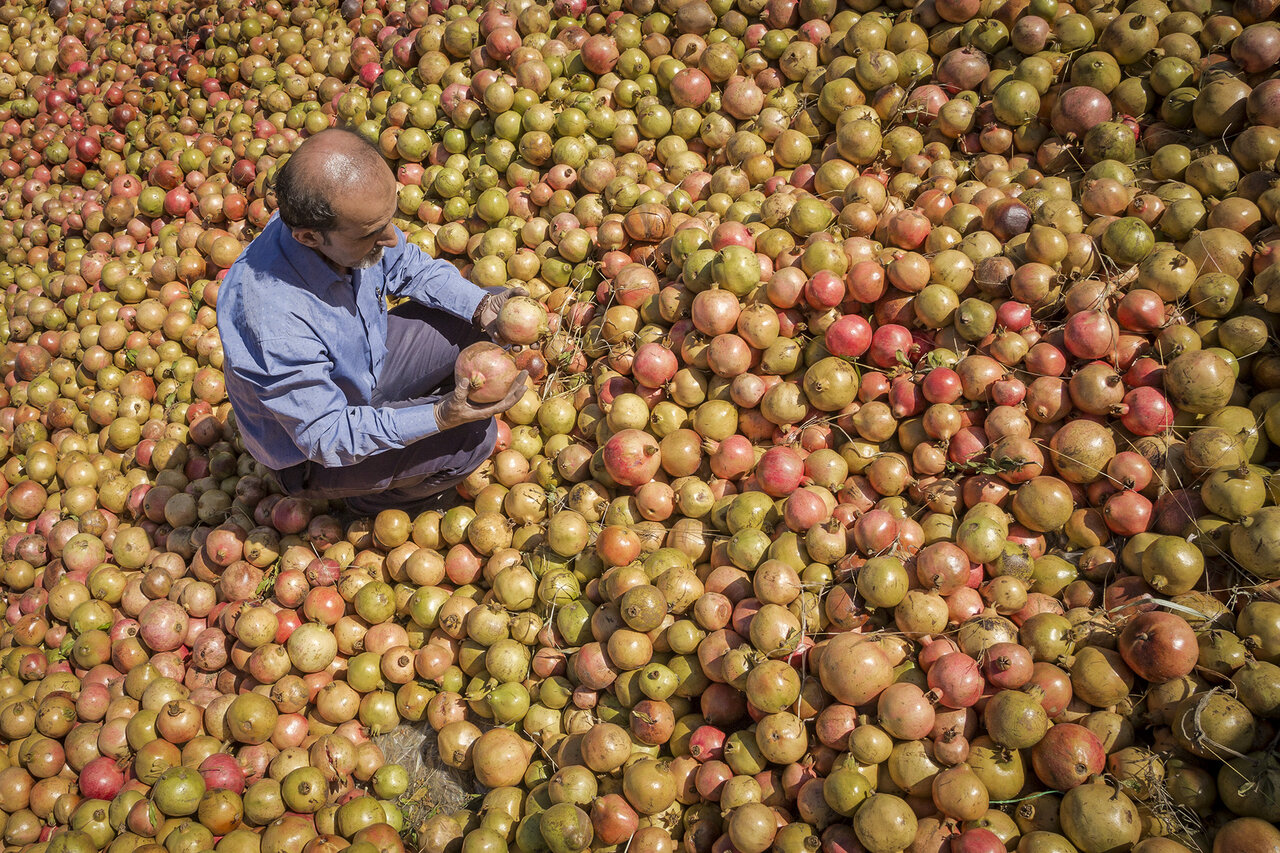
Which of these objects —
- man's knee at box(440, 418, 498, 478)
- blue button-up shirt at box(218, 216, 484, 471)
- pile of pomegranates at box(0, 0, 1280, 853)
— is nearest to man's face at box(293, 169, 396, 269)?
blue button-up shirt at box(218, 216, 484, 471)

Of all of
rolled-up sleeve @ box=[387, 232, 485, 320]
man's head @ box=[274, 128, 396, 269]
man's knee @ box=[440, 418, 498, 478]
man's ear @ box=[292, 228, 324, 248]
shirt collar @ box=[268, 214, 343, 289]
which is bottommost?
man's knee @ box=[440, 418, 498, 478]

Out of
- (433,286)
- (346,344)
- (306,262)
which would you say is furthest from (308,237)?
(433,286)

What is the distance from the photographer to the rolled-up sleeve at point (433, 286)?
15.3 feet

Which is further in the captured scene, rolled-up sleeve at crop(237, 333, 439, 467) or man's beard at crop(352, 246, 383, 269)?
man's beard at crop(352, 246, 383, 269)

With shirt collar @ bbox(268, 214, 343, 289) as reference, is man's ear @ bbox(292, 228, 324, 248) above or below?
above

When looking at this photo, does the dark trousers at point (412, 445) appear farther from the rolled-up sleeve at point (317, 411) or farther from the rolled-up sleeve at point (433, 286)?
the rolled-up sleeve at point (317, 411)

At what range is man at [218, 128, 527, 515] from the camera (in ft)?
10.8

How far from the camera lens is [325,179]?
317 cm

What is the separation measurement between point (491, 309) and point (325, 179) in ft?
5.25

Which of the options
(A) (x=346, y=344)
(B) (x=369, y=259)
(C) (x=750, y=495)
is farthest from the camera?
(C) (x=750, y=495)

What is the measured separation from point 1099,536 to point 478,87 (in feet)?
19.7

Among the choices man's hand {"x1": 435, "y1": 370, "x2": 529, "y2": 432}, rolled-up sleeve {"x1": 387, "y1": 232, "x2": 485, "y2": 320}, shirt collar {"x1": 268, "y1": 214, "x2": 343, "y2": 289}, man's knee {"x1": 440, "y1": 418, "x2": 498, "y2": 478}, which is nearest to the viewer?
shirt collar {"x1": 268, "y1": 214, "x2": 343, "y2": 289}

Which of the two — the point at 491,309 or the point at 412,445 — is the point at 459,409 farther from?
the point at 491,309

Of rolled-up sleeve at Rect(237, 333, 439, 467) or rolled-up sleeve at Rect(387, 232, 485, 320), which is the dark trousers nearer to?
rolled-up sleeve at Rect(387, 232, 485, 320)
